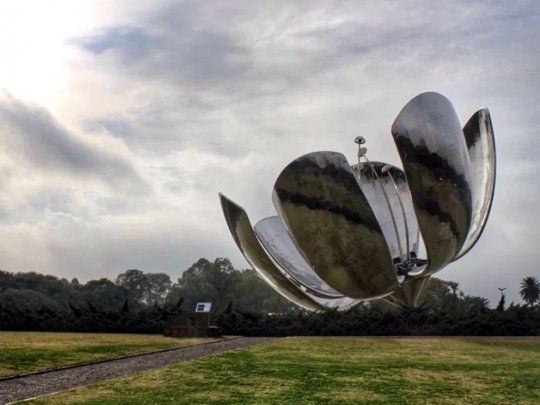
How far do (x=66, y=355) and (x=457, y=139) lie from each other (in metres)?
8.44

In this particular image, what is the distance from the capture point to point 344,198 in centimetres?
1077

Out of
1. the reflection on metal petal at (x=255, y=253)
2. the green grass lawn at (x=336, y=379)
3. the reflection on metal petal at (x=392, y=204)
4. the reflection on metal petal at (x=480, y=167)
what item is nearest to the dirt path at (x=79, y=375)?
the green grass lawn at (x=336, y=379)

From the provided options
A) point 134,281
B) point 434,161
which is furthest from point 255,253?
point 134,281

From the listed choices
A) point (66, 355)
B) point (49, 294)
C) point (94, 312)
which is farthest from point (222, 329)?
point (49, 294)

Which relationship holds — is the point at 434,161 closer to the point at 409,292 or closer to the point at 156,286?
the point at 409,292

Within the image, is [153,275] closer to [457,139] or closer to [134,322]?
[134,322]

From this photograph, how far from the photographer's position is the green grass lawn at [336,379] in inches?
253

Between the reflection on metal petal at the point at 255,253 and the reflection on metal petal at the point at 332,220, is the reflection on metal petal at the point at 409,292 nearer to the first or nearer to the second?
the reflection on metal petal at the point at 255,253

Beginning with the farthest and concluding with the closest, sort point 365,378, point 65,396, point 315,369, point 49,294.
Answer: point 49,294 < point 315,369 < point 365,378 < point 65,396

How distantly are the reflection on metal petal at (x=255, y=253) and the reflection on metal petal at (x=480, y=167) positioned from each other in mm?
4390

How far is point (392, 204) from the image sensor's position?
17.0 metres

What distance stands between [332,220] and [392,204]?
645cm

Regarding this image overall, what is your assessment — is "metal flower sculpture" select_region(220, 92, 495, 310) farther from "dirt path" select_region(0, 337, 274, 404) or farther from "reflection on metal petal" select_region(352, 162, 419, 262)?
"dirt path" select_region(0, 337, 274, 404)

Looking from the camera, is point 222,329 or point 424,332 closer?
point 424,332
